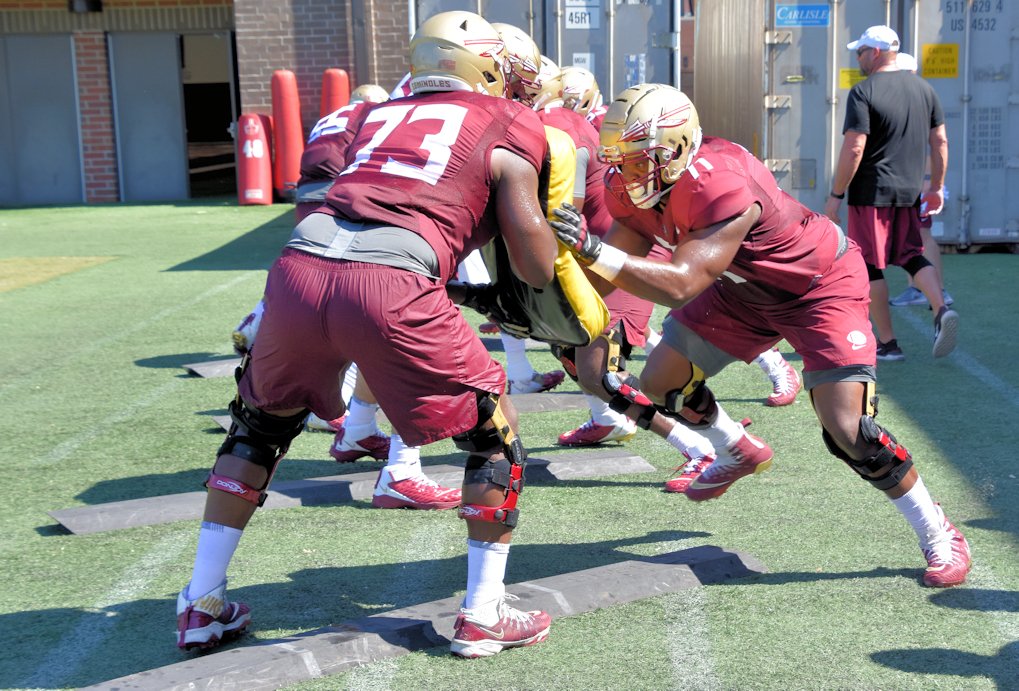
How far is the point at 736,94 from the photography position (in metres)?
15.3

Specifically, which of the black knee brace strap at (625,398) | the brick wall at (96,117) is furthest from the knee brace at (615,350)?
the brick wall at (96,117)

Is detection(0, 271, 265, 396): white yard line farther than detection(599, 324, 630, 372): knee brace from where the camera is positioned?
Yes

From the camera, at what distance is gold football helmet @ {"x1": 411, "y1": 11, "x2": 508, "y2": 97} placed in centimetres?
393

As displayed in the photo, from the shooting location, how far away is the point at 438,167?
12.1ft

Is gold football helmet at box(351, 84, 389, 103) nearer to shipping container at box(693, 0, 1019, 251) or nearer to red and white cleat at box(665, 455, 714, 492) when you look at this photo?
red and white cleat at box(665, 455, 714, 492)

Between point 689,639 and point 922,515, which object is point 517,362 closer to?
point 922,515

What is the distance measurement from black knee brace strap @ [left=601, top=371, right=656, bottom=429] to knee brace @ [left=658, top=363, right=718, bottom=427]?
47 cm

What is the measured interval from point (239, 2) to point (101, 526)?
1658 cm

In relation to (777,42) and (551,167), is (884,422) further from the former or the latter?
(777,42)

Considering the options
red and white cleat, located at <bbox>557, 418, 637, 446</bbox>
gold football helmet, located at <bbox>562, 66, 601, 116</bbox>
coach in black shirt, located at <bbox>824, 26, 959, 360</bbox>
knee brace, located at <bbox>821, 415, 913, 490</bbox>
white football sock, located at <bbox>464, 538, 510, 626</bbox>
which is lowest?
red and white cleat, located at <bbox>557, 418, 637, 446</bbox>

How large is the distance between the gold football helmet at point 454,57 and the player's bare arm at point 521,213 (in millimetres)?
388

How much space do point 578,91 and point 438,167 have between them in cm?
318

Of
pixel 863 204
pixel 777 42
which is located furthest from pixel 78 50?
pixel 863 204

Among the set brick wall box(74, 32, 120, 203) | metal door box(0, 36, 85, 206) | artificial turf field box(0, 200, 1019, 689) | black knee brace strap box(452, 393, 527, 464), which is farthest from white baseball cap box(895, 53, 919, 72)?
metal door box(0, 36, 85, 206)
